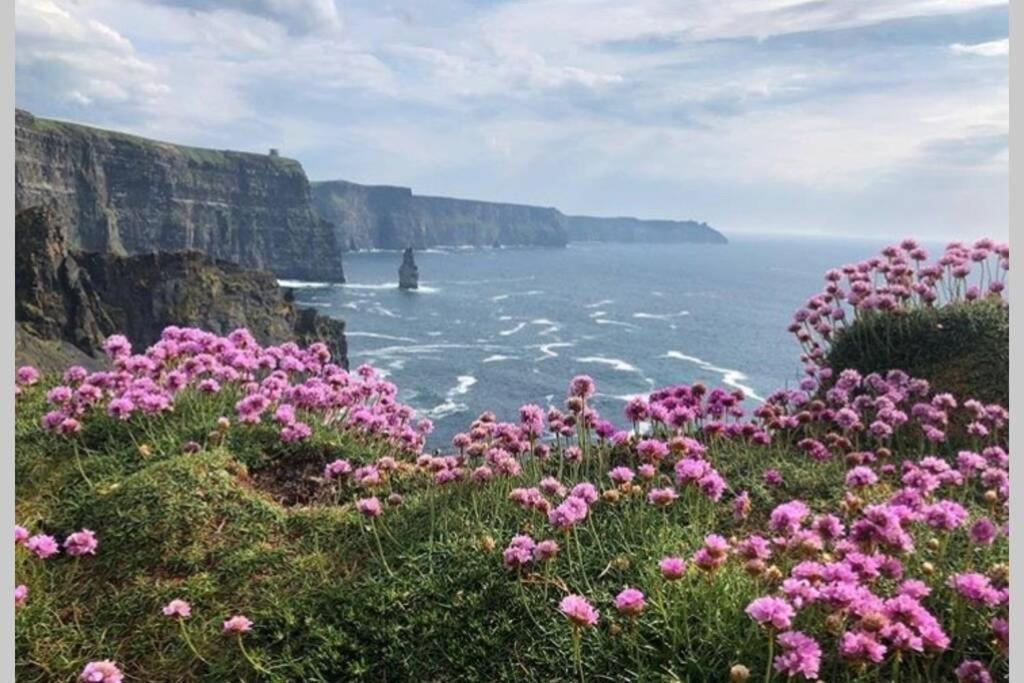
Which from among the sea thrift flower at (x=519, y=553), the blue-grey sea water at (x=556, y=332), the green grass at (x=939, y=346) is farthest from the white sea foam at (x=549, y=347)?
the sea thrift flower at (x=519, y=553)

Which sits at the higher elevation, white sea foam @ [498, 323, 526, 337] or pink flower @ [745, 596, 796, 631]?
pink flower @ [745, 596, 796, 631]

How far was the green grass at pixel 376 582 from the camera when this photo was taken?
12.0ft

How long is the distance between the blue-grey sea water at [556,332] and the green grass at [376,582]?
131 feet

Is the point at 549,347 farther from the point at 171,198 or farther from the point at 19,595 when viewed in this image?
the point at 171,198

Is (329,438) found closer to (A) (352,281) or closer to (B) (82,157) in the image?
(B) (82,157)

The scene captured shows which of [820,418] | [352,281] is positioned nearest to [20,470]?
[820,418]

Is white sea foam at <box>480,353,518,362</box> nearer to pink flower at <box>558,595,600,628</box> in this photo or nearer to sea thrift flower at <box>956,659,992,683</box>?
pink flower at <box>558,595,600,628</box>

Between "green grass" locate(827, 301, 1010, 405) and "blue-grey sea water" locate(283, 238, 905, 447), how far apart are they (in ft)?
123

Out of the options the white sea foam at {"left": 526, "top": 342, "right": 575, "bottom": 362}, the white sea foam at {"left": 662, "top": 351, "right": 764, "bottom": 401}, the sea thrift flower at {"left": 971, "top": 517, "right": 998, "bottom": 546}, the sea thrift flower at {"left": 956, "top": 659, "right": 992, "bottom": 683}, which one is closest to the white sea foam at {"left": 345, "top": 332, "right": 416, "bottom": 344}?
the white sea foam at {"left": 526, "top": 342, "right": 575, "bottom": 362}

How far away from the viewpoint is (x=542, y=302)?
11681cm

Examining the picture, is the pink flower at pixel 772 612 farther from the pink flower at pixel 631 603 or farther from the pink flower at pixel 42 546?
the pink flower at pixel 42 546

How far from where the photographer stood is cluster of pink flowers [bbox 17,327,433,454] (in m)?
6.33

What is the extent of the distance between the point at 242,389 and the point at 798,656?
5622 mm

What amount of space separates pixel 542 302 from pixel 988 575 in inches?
4459
